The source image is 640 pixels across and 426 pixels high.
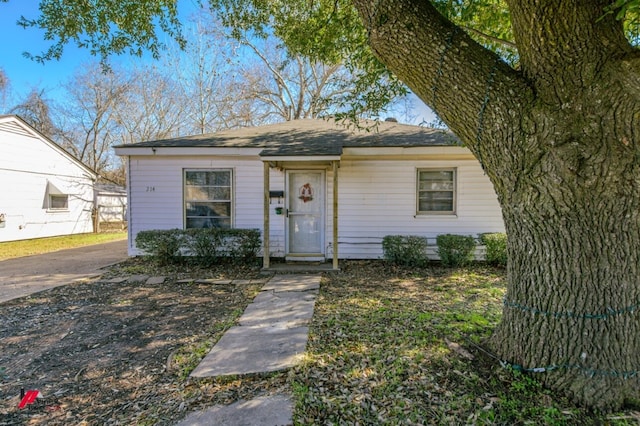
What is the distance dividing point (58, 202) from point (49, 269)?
9.19 metres

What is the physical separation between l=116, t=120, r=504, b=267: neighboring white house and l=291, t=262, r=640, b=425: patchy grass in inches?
134

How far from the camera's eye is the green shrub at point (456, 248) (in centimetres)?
700

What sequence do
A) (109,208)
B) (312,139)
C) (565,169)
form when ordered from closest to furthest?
(565,169)
(312,139)
(109,208)

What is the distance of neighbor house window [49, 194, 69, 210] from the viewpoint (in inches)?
557

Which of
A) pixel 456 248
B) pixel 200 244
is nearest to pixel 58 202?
pixel 200 244

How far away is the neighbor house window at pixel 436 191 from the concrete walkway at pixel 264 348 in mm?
3622

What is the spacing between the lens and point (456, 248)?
23.1 ft

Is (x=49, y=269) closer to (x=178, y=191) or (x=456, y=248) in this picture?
(x=178, y=191)

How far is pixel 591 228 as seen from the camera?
7.11 ft

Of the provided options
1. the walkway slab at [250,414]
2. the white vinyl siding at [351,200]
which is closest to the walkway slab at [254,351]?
the walkway slab at [250,414]

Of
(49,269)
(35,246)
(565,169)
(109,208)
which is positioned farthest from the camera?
(109,208)

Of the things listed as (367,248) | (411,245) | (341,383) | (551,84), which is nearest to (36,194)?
(367,248)

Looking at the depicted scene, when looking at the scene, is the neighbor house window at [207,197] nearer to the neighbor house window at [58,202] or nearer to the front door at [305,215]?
the front door at [305,215]

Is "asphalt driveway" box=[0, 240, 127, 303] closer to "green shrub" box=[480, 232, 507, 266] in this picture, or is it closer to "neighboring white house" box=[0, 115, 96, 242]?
"neighboring white house" box=[0, 115, 96, 242]
